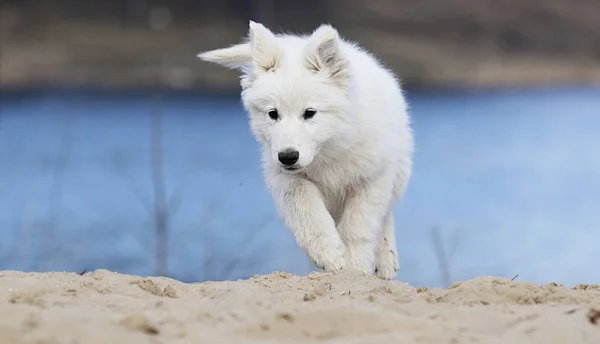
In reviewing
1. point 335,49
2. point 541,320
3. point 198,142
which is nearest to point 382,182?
point 335,49

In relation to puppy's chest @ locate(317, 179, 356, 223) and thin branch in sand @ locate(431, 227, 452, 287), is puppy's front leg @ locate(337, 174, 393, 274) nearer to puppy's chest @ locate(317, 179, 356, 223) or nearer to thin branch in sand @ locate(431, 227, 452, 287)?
puppy's chest @ locate(317, 179, 356, 223)

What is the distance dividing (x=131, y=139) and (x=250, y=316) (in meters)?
9.10

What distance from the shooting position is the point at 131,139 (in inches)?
496

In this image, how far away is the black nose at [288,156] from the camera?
5.50 meters

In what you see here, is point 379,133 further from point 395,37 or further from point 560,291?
point 395,37

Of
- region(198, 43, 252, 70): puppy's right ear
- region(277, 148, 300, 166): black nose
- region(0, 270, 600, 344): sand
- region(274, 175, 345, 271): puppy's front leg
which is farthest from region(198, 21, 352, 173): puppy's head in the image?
region(0, 270, 600, 344): sand

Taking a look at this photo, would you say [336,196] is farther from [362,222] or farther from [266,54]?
[266,54]

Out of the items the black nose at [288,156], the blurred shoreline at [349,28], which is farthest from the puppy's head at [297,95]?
the blurred shoreline at [349,28]

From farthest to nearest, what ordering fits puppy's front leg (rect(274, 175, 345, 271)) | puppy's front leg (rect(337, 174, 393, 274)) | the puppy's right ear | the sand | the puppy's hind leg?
the puppy's hind leg → the puppy's right ear → puppy's front leg (rect(337, 174, 393, 274)) → puppy's front leg (rect(274, 175, 345, 271)) → the sand

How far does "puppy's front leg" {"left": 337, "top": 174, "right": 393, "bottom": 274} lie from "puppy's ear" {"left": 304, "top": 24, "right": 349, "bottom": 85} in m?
0.74

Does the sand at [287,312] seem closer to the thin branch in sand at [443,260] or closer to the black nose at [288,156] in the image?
the black nose at [288,156]

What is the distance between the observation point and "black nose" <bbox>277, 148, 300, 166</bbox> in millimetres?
5496

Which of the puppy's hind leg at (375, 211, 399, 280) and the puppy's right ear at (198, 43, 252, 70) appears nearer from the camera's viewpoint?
the puppy's right ear at (198, 43, 252, 70)

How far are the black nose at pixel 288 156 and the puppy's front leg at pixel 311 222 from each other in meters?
0.55
